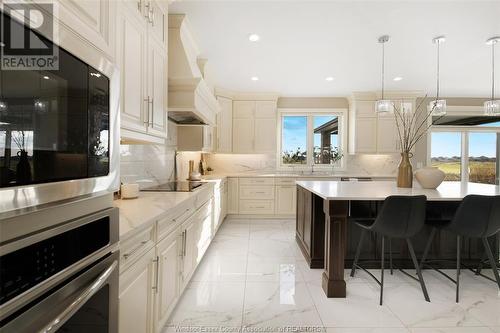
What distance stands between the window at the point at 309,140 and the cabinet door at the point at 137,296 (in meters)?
4.79

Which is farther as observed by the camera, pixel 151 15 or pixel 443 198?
pixel 443 198

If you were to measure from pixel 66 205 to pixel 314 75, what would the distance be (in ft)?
14.6

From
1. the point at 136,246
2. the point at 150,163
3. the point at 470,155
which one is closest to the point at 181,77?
the point at 150,163

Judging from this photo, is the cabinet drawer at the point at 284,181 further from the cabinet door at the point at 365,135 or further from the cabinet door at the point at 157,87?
the cabinet door at the point at 157,87

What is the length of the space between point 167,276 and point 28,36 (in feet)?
5.13

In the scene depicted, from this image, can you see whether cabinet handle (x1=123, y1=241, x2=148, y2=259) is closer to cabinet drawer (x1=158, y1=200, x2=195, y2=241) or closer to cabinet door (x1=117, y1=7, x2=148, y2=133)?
cabinet drawer (x1=158, y1=200, x2=195, y2=241)

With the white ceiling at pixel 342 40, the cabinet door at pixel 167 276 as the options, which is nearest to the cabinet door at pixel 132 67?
the cabinet door at pixel 167 276

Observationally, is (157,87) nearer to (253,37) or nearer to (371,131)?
(253,37)

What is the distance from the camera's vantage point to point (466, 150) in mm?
5867

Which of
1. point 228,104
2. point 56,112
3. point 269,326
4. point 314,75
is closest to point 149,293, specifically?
point 269,326

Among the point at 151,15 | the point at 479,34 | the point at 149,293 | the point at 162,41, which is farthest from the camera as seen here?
the point at 479,34

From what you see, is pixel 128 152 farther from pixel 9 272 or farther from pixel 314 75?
pixel 314 75

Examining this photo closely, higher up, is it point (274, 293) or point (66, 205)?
point (66, 205)

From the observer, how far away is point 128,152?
2395mm
